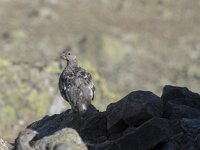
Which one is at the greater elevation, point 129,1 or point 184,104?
point 129,1

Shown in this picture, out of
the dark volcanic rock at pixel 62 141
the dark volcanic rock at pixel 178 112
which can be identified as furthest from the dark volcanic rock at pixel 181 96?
the dark volcanic rock at pixel 62 141

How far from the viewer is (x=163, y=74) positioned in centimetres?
4741

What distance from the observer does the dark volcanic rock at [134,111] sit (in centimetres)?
1533

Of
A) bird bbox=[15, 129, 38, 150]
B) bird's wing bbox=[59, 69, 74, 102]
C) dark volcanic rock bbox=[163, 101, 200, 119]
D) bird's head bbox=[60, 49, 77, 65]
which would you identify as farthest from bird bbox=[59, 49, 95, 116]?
dark volcanic rock bbox=[163, 101, 200, 119]

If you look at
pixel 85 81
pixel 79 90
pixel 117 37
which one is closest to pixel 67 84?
pixel 79 90

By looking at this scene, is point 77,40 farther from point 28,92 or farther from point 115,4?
point 28,92

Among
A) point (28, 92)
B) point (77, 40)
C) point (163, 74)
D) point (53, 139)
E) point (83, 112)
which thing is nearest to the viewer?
point (53, 139)

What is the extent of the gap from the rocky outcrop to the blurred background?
1479cm

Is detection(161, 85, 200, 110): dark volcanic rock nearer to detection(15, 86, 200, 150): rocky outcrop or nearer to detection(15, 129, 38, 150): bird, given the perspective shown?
detection(15, 86, 200, 150): rocky outcrop

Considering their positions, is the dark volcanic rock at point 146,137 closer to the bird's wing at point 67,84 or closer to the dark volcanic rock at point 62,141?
the dark volcanic rock at point 62,141

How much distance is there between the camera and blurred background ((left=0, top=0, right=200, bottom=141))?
4579cm

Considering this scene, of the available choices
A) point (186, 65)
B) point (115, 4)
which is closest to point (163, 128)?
point (186, 65)

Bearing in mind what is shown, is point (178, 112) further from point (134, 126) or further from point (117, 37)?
point (117, 37)

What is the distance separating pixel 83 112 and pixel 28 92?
1134cm
